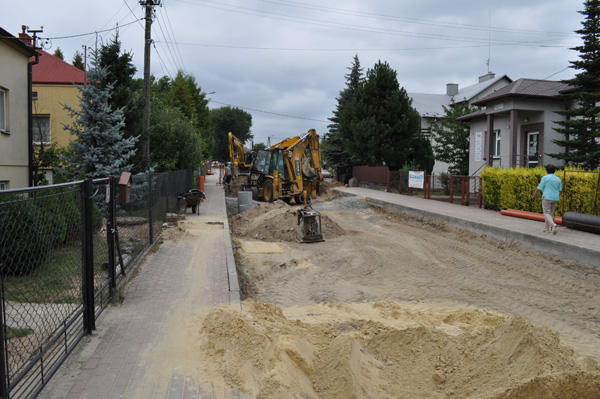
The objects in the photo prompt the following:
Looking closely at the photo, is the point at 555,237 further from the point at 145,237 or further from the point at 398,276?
the point at 145,237

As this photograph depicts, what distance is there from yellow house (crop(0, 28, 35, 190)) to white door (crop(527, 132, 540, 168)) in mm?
21294

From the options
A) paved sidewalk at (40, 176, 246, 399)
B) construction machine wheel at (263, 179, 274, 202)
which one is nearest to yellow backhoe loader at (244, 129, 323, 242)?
construction machine wheel at (263, 179, 274, 202)

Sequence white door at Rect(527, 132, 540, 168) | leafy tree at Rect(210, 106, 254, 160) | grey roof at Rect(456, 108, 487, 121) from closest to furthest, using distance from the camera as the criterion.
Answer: white door at Rect(527, 132, 540, 168), grey roof at Rect(456, 108, 487, 121), leafy tree at Rect(210, 106, 254, 160)

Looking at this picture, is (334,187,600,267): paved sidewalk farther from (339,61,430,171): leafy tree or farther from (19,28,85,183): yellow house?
(19,28,85,183): yellow house

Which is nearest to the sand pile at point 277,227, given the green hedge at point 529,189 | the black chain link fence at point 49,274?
the green hedge at point 529,189

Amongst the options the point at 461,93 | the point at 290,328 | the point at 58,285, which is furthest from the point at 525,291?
the point at 461,93

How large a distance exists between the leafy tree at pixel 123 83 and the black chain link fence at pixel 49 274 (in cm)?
893

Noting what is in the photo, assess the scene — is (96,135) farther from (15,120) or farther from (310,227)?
(310,227)

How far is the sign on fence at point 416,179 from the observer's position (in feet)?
84.1

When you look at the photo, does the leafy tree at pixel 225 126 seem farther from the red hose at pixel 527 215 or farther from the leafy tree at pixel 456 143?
the red hose at pixel 527 215

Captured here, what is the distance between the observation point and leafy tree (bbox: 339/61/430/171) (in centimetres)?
3272

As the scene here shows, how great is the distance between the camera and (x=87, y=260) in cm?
525

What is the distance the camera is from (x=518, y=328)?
470 cm

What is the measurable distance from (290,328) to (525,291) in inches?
191
